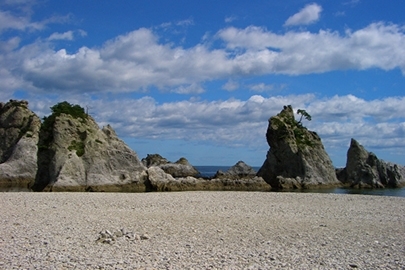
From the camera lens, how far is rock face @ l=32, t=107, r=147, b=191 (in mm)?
41094

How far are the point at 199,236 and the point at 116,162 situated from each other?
101 ft

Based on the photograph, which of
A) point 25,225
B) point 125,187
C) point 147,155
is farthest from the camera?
point 147,155

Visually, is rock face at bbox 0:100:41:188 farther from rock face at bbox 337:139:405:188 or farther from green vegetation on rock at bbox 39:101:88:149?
rock face at bbox 337:139:405:188

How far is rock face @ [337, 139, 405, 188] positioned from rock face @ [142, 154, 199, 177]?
110 ft

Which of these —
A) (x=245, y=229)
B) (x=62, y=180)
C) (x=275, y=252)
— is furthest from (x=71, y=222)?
(x=62, y=180)

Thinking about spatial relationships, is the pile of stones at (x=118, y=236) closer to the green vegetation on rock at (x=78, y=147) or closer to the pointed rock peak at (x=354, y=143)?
the green vegetation on rock at (x=78, y=147)

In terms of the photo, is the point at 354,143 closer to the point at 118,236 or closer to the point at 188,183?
the point at 188,183

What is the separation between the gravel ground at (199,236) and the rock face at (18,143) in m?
32.7

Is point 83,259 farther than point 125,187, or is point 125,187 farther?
point 125,187

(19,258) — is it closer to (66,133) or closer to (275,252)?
(275,252)

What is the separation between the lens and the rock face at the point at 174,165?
80750mm

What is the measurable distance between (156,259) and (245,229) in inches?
214

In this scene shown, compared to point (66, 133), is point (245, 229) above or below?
below

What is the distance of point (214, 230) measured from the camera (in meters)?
15.6
